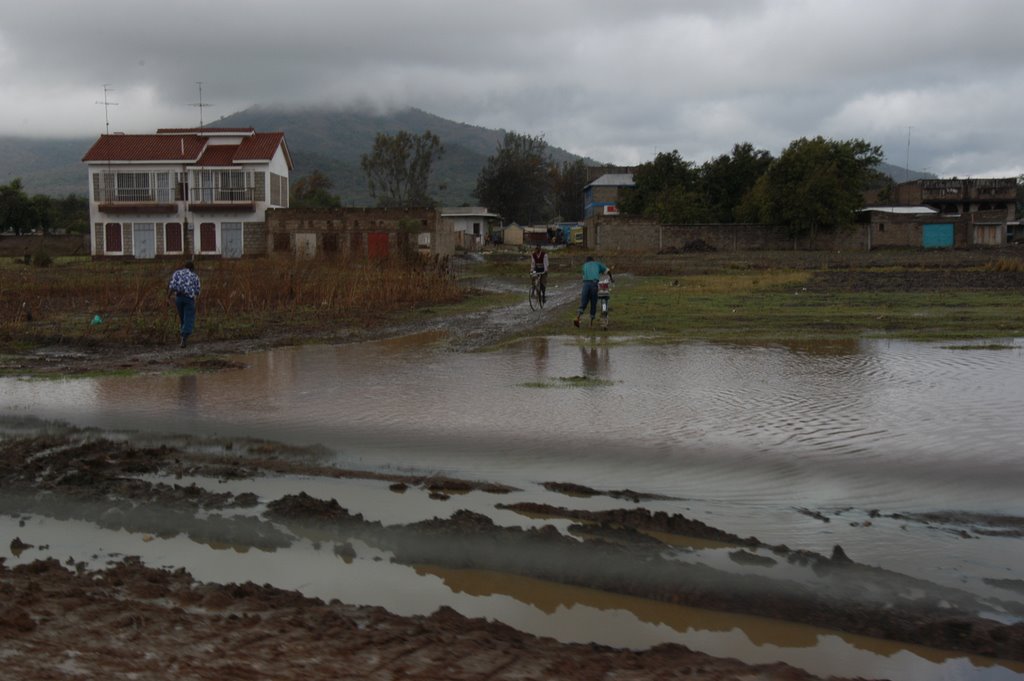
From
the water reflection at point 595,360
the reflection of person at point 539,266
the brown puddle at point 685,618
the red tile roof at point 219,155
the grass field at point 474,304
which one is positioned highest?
the red tile roof at point 219,155

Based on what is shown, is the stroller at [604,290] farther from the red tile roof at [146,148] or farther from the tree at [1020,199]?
the tree at [1020,199]

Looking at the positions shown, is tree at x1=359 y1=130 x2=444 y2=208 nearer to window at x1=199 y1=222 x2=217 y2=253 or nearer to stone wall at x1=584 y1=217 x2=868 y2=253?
stone wall at x1=584 y1=217 x2=868 y2=253

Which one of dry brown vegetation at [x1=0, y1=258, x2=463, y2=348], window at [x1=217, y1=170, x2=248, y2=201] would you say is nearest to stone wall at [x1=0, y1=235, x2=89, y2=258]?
window at [x1=217, y1=170, x2=248, y2=201]

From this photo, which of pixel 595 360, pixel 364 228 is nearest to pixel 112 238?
pixel 364 228

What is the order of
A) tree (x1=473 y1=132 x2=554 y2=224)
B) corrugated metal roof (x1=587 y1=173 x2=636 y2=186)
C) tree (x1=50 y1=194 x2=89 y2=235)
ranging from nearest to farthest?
tree (x1=50 y1=194 x2=89 y2=235)
corrugated metal roof (x1=587 y1=173 x2=636 y2=186)
tree (x1=473 y1=132 x2=554 y2=224)

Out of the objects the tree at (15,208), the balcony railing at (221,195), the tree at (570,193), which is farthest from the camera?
the tree at (570,193)

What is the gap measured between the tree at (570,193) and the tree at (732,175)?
4375 cm

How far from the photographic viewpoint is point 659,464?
8180 millimetres

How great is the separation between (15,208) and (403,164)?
36426mm

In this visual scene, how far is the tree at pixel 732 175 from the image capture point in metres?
74.8

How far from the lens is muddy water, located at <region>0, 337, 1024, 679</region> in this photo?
17.7 feet

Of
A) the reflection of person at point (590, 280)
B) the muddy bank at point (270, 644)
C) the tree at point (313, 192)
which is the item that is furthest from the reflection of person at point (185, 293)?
the tree at point (313, 192)

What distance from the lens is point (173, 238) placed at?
192 ft

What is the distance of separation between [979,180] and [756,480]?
89.2 meters
